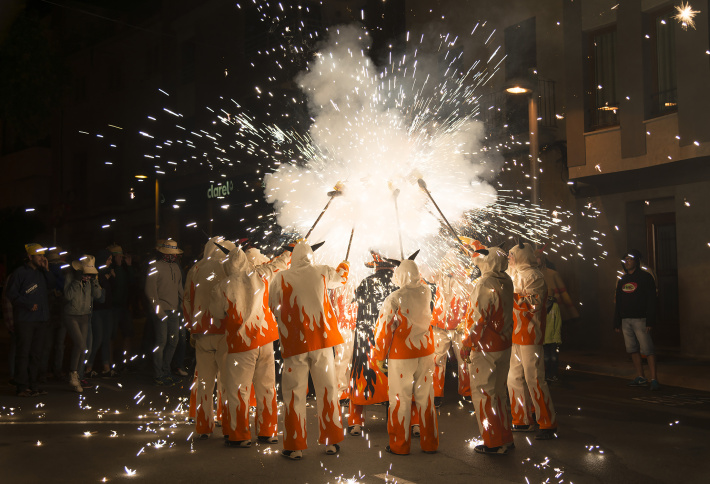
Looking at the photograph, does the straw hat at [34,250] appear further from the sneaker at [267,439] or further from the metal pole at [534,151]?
the metal pole at [534,151]

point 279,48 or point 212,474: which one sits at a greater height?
point 279,48

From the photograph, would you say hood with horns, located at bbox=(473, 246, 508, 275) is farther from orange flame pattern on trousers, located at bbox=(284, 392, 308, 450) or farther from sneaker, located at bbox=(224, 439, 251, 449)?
sneaker, located at bbox=(224, 439, 251, 449)

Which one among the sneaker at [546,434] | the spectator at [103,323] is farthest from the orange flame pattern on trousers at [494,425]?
the spectator at [103,323]

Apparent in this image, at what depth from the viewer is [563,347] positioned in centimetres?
1398

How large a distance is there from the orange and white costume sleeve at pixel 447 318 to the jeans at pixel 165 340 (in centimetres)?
424

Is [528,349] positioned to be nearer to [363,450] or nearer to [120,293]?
[363,450]

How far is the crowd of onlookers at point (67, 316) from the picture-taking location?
948cm

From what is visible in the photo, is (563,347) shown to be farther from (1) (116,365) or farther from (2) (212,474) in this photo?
(2) (212,474)

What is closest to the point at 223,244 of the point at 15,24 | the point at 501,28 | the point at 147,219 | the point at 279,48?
the point at 501,28

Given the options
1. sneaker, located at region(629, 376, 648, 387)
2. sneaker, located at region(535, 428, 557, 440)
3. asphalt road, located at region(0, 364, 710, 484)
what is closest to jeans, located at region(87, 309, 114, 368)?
asphalt road, located at region(0, 364, 710, 484)

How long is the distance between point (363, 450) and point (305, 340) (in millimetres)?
1138

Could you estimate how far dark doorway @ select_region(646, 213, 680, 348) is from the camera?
1343 cm

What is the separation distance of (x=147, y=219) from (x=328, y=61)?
17890 millimetres

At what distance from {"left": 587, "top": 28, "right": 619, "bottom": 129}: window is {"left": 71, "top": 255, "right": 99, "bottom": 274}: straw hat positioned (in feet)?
32.3
